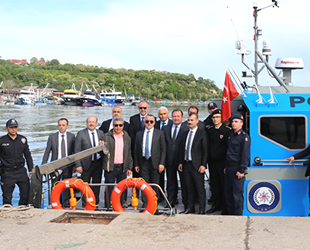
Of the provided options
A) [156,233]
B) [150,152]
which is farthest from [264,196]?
[156,233]

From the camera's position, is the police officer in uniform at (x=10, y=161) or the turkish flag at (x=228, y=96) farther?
the police officer in uniform at (x=10, y=161)

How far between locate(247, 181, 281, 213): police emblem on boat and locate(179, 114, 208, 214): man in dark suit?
0.89m

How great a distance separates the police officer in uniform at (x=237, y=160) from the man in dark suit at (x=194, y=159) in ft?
1.93

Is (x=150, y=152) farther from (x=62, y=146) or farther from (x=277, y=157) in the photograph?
(x=277, y=157)

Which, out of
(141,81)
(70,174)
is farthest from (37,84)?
(70,174)

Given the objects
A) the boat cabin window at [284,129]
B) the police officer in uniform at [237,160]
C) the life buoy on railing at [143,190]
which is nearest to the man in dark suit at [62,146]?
the life buoy on railing at [143,190]

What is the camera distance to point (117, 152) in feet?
20.2

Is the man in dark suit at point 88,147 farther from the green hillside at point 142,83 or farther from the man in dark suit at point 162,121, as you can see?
the green hillside at point 142,83

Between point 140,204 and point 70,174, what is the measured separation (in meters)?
1.52

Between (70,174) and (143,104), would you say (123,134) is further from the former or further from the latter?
(70,174)

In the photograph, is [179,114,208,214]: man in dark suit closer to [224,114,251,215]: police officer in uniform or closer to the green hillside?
[224,114,251,215]: police officer in uniform

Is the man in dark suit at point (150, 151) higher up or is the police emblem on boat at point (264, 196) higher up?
the man in dark suit at point (150, 151)

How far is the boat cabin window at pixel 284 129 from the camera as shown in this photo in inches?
215

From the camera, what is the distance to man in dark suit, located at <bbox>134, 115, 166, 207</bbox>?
248 inches
